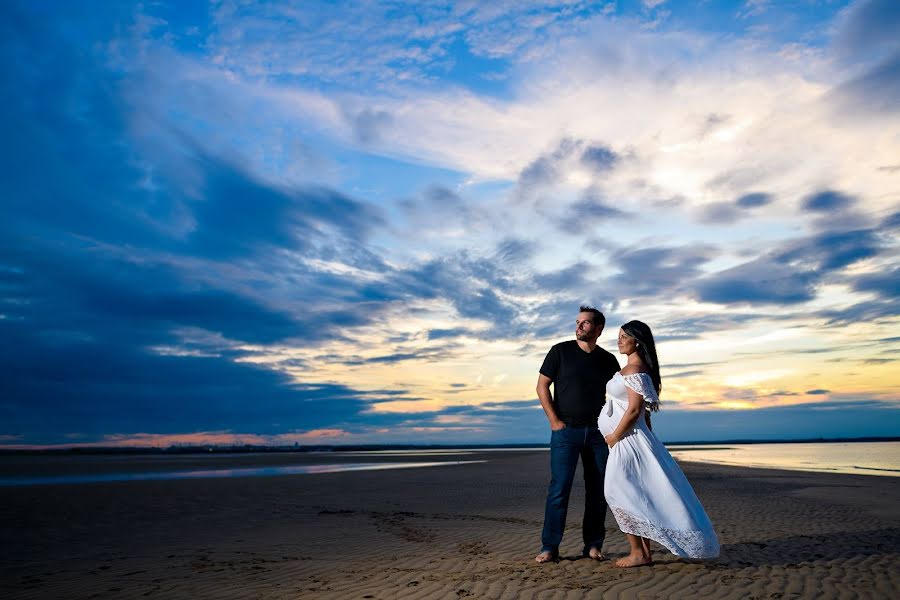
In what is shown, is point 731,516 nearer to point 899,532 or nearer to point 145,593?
point 899,532

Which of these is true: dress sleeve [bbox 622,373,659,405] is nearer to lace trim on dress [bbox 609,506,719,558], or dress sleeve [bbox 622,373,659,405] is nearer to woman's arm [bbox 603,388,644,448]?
woman's arm [bbox 603,388,644,448]

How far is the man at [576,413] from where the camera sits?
21.9 feet

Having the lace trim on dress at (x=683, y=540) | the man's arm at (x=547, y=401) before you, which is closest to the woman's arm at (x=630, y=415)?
the man's arm at (x=547, y=401)

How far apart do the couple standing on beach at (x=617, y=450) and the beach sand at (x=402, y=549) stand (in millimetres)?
439

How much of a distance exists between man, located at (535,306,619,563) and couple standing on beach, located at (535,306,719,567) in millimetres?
11

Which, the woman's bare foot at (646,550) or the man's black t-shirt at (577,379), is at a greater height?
the man's black t-shirt at (577,379)

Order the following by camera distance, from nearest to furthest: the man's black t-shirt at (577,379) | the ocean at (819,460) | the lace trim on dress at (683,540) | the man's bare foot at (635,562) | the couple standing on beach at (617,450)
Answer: the lace trim on dress at (683,540), the couple standing on beach at (617,450), the man's bare foot at (635,562), the man's black t-shirt at (577,379), the ocean at (819,460)

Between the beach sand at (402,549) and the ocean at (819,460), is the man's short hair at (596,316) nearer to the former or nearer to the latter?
the beach sand at (402,549)

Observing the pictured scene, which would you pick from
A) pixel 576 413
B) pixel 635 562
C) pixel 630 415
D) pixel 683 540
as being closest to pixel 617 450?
pixel 630 415

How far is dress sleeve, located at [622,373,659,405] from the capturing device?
604cm

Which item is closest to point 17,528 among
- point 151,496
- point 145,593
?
point 151,496

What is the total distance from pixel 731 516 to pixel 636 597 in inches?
295

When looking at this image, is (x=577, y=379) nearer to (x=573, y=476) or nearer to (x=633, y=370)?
(x=633, y=370)

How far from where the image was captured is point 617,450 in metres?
6.26
